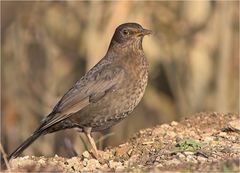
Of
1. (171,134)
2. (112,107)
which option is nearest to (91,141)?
(112,107)

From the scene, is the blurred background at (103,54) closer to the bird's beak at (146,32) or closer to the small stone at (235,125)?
the bird's beak at (146,32)

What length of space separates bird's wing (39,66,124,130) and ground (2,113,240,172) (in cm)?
52

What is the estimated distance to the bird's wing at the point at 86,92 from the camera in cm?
820

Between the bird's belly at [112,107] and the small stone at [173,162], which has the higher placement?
the bird's belly at [112,107]

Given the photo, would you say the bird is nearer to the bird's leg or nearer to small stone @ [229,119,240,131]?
the bird's leg

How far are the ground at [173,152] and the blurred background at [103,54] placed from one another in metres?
3.96

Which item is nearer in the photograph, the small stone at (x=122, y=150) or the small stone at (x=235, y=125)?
the small stone at (x=122, y=150)

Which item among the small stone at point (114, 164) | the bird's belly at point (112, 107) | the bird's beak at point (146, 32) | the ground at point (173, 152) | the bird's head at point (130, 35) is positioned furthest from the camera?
the bird's head at point (130, 35)

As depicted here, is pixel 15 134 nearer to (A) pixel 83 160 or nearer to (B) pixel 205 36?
(B) pixel 205 36

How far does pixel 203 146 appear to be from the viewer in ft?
23.9

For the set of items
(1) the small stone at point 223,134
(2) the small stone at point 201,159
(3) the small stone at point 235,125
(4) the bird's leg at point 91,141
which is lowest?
(1) the small stone at point 223,134

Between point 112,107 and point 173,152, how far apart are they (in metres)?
1.30

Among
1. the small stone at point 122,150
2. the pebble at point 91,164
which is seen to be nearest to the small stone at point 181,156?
the pebble at point 91,164

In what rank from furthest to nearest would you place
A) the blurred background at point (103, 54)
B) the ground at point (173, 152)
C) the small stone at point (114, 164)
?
the blurred background at point (103, 54) < the small stone at point (114, 164) < the ground at point (173, 152)
